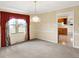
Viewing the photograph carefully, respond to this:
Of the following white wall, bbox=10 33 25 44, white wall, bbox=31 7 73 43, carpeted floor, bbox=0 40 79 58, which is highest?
white wall, bbox=31 7 73 43

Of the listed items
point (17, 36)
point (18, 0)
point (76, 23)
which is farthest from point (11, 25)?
point (76, 23)

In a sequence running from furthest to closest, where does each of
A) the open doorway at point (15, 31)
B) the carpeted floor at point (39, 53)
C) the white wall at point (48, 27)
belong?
the white wall at point (48, 27)
the open doorway at point (15, 31)
the carpeted floor at point (39, 53)

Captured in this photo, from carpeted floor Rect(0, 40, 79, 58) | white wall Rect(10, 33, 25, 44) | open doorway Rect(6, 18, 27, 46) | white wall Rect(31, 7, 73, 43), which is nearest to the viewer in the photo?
carpeted floor Rect(0, 40, 79, 58)

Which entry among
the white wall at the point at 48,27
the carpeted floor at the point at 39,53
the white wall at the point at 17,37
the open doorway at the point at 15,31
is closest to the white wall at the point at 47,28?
the white wall at the point at 48,27

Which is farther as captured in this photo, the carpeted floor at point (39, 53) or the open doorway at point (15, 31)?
the open doorway at point (15, 31)

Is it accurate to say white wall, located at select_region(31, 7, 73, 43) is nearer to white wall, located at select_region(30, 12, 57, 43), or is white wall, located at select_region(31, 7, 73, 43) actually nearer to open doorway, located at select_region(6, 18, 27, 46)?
white wall, located at select_region(30, 12, 57, 43)

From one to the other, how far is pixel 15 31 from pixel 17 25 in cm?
50

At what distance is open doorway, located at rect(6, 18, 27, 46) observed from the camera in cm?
541

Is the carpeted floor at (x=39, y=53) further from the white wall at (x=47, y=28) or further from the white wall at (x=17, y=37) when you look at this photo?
the white wall at (x=47, y=28)

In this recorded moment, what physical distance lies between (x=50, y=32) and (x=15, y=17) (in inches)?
111


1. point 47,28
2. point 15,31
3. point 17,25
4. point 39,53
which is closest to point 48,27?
point 47,28

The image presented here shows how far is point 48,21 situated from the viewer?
257 inches

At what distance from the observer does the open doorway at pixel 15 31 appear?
5406mm

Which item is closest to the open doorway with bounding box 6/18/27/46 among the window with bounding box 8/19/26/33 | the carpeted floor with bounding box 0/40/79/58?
the window with bounding box 8/19/26/33
